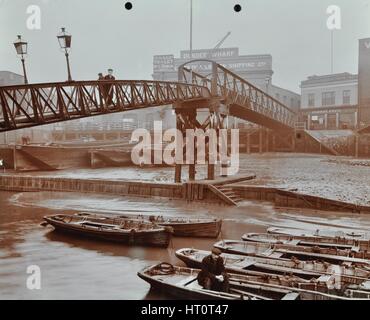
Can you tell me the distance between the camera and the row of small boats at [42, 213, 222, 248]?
48.6 feet

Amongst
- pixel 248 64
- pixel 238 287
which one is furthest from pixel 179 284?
pixel 248 64

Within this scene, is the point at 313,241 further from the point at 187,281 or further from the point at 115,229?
the point at 115,229

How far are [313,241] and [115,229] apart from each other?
6.62 meters

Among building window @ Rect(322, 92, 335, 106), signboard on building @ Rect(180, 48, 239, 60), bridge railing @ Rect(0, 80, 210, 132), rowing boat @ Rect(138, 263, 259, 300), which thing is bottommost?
rowing boat @ Rect(138, 263, 259, 300)

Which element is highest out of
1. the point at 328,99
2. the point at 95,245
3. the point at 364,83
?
the point at 364,83

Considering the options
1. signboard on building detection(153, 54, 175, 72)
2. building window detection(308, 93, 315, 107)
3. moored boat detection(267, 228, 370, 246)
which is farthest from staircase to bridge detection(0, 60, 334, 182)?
building window detection(308, 93, 315, 107)

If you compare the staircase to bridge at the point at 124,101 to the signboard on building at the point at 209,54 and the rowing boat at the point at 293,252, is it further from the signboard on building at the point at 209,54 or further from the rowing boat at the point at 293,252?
the rowing boat at the point at 293,252

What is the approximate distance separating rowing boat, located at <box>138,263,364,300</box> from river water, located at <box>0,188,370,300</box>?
47cm

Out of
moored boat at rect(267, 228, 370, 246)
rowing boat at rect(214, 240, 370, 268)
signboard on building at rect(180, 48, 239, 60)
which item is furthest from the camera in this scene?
signboard on building at rect(180, 48, 239, 60)

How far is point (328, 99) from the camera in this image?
49719mm

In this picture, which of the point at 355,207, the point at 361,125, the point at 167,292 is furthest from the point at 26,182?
the point at 361,125

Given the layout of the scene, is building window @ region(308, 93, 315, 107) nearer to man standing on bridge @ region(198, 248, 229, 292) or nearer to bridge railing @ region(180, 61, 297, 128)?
bridge railing @ region(180, 61, 297, 128)
